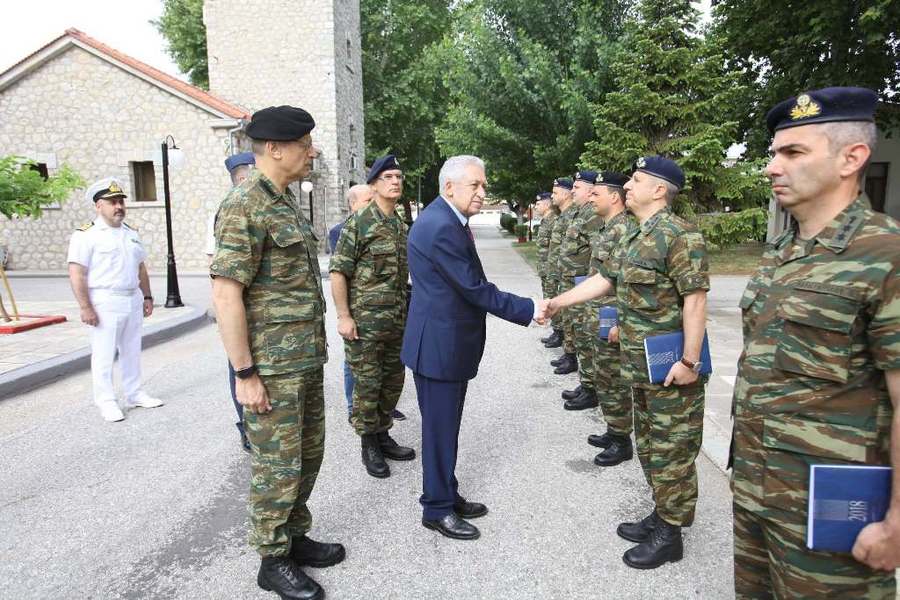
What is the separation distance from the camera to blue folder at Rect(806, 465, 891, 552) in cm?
Answer: 156

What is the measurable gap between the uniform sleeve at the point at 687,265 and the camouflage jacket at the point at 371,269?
2057 mm

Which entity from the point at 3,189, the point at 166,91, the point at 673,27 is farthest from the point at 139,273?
the point at 166,91

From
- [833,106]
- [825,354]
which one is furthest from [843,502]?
[833,106]

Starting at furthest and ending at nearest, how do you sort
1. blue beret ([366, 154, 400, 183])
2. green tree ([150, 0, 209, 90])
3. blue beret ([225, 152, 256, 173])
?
1. green tree ([150, 0, 209, 90])
2. blue beret ([225, 152, 256, 173])
3. blue beret ([366, 154, 400, 183])

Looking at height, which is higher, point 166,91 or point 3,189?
point 166,91

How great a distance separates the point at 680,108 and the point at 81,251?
400 inches

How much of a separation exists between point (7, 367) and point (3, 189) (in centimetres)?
321

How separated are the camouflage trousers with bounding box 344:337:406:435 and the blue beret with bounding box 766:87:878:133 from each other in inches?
121

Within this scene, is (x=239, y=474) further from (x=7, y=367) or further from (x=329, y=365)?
(x=7, y=367)

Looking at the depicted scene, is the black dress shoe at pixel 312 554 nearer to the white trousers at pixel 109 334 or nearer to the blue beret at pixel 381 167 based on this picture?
the blue beret at pixel 381 167

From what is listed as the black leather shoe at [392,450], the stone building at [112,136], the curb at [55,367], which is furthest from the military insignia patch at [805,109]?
the stone building at [112,136]

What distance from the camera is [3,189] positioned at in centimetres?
808

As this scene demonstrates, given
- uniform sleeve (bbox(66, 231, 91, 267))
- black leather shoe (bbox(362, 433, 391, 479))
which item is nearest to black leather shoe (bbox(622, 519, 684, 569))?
black leather shoe (bbox(362, 433, 391, 479))

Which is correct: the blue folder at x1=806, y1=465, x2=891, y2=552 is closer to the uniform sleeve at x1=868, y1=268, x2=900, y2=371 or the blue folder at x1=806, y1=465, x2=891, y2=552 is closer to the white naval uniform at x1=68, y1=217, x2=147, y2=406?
the uniform sleeve at x1=868, y1=268, x2=900, y2=371
